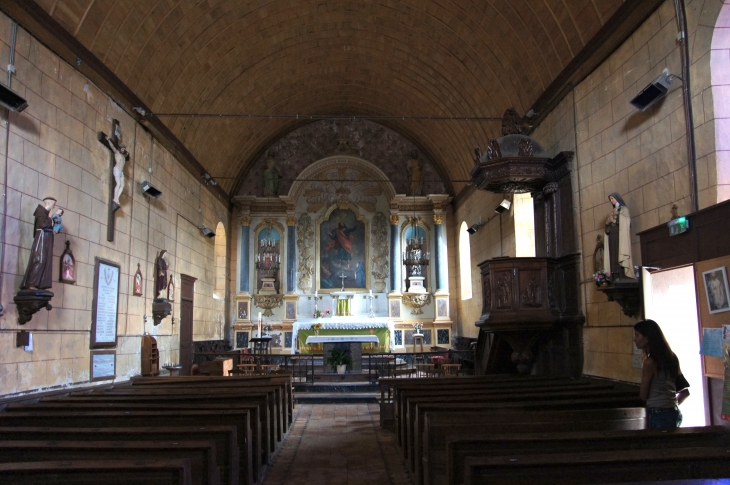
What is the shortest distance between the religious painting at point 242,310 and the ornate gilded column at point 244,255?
0.38 m

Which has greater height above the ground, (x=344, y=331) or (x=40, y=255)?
(x=40, y=255)

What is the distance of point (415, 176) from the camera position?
18.8 meters

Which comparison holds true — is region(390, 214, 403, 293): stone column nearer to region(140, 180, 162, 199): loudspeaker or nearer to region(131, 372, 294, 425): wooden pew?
region(140, 180, 162, 199): loudspeaker

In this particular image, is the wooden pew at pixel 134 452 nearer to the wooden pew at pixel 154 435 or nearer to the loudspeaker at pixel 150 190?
the wooden pew at pixel 154 435

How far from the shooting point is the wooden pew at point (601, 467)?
311cm

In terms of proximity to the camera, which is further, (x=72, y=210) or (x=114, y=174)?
(x=114, y=174)

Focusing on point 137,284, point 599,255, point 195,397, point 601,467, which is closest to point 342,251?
point 137,284

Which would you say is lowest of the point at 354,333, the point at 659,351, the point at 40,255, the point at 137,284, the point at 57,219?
the point at 354,333

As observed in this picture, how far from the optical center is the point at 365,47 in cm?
1452

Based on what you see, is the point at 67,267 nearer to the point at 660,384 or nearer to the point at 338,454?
the point at 338,454

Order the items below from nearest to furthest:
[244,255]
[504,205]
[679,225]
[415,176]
A: [679,225]
[504,205]
[244,255]
[415,176]

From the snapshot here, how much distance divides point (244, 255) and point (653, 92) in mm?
13828

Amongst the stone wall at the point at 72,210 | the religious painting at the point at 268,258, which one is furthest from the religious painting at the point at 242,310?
the stone wall at the point at 72,210

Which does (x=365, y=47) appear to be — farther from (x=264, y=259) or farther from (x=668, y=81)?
(x=668, y=81)
